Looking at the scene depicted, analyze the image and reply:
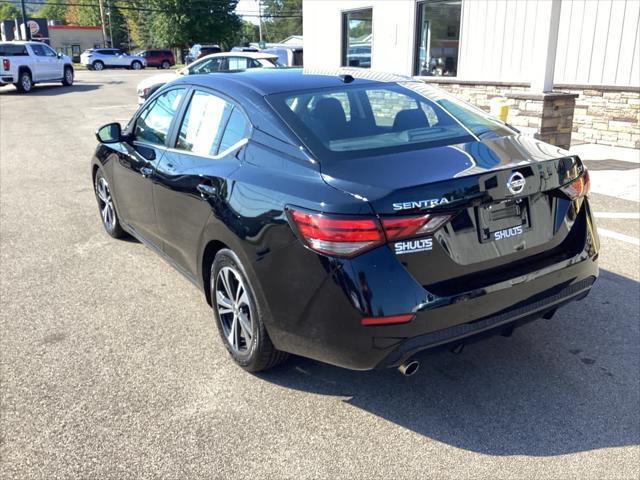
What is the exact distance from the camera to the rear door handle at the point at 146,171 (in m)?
4.29

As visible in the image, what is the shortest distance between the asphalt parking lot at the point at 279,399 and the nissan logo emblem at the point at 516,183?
0.91m

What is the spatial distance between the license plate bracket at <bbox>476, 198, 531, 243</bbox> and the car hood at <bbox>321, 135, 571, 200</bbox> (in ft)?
0.57

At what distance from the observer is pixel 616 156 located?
10.0 m

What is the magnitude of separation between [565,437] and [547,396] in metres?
0.35

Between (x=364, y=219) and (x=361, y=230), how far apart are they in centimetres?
5

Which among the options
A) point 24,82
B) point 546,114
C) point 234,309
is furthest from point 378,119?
point 24,82

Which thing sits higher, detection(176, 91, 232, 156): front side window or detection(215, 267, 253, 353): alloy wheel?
detection(176, 91, 232, 156): front side window

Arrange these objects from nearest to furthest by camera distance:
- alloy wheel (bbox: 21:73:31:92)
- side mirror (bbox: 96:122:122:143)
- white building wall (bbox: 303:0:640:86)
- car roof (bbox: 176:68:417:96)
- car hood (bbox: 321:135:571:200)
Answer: car hood (bbox: 321:135:571:200) < car roof (bbox: 176:68:417:96) < side mirror (bbox: 96:122:122:143) < white building wall (bbox: 303:0:640:86) < alloy wheel (bbox: 21:73:31:92)

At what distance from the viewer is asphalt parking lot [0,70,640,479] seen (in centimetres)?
274

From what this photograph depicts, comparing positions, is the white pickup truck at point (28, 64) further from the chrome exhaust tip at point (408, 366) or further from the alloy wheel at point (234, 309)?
the chrome exhaust tip at point (408, 366)

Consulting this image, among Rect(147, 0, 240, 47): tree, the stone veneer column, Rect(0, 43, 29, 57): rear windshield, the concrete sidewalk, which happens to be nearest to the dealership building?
the stone veneer column

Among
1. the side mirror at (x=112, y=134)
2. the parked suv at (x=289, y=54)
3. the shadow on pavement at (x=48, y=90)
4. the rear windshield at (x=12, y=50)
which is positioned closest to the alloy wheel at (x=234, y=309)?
the side mirror at (x=112, y=134)

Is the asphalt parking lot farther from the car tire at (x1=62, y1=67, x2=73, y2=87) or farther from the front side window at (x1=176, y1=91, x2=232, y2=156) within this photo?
the car tire at (x1=62, y1=67, x2=73, y2=87)

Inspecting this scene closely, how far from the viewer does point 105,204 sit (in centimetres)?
589
